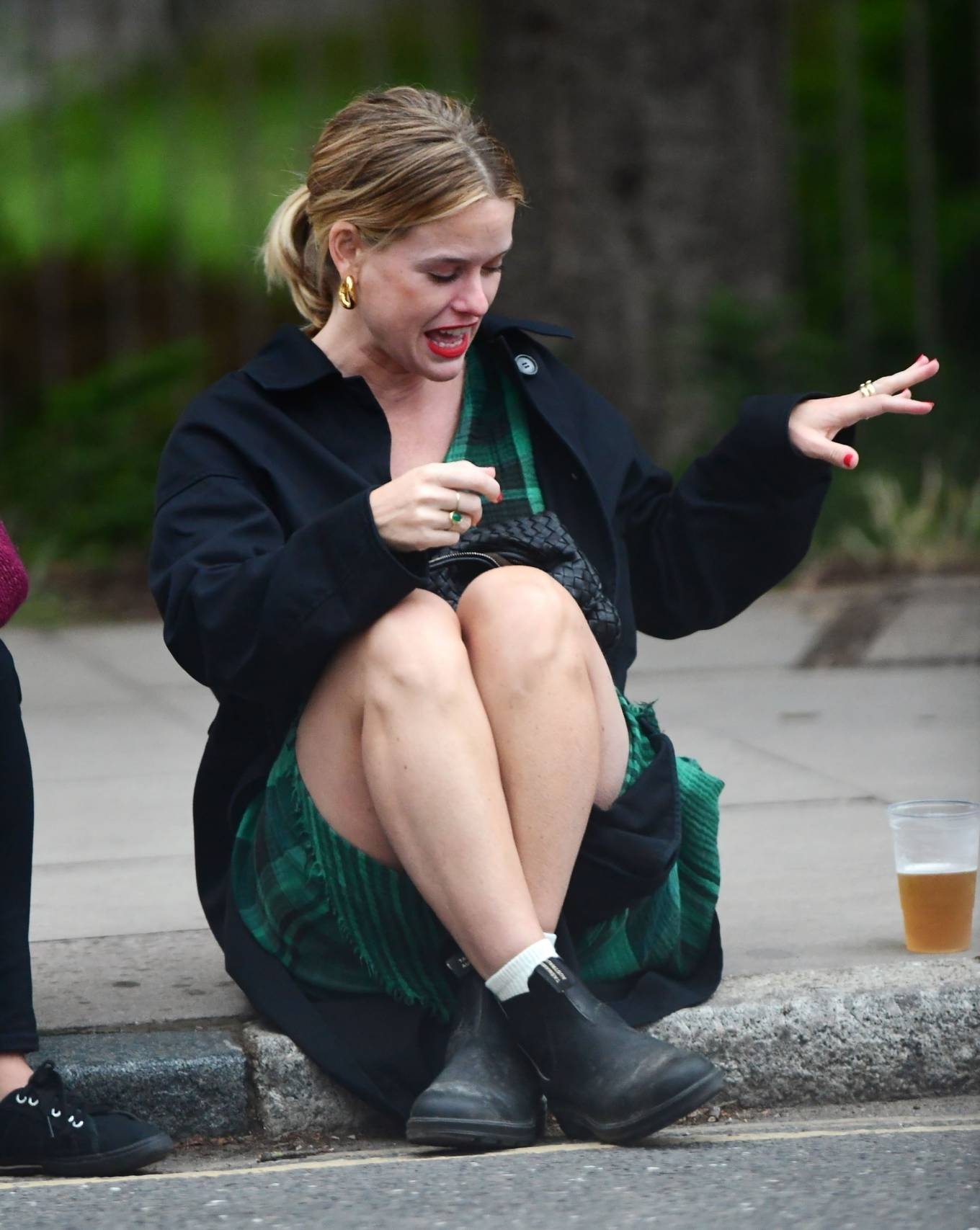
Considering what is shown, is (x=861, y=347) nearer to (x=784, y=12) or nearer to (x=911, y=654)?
(x=784, y=12)

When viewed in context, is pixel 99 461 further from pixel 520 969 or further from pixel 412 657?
pixel 520 969

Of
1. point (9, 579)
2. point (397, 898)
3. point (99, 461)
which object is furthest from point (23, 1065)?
point (99, 461)

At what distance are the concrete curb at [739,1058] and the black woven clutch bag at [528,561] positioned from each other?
56 centimetres

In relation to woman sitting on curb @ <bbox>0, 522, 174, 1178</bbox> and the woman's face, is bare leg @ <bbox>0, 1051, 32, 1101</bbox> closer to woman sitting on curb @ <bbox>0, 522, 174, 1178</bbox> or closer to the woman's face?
woman sitting on curb @ <bbox>0, 522, 174, 1178</bbox>

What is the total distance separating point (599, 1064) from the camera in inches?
102

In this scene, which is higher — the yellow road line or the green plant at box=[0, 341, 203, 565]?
the yellow road line

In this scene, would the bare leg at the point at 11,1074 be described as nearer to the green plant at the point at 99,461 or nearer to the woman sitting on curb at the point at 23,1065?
the woman sitting on curb at the point at 23,1065

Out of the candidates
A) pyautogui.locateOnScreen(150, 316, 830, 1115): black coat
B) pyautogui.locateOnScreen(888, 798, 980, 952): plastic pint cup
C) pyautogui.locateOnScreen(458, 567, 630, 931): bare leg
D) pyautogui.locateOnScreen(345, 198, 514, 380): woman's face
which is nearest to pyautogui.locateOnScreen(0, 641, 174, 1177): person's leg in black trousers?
pyautogui.locateOnScreen(150, 316, 830, 1115): black coat

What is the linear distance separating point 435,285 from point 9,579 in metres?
0.71

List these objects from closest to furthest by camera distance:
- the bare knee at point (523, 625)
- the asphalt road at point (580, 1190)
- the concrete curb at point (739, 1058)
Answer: the asphalt road at point (580, 1190), the bare knee at point (523, 625), the concrete curb at point (739, 1058)

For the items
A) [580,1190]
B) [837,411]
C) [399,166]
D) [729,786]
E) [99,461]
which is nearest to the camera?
[580,1190]

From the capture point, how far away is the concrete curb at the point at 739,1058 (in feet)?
9.09

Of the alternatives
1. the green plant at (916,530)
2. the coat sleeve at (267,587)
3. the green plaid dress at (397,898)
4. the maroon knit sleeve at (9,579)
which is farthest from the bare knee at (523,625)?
the green plant at (916,530)

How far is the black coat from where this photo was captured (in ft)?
8.67
